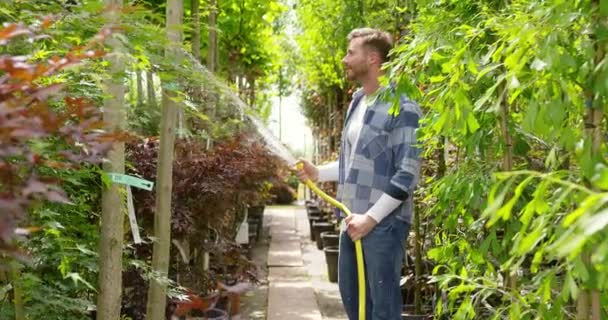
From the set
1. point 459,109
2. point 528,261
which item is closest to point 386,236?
point 528,261

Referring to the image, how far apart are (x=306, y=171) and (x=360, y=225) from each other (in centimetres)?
45

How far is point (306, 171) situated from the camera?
382 centimetres

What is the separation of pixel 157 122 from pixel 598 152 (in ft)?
13.5

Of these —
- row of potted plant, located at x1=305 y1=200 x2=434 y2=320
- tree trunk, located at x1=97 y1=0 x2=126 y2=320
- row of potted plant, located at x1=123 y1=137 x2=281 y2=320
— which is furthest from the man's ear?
row of potted plant, located at x1=305 y1=200 x2=434 y2=320

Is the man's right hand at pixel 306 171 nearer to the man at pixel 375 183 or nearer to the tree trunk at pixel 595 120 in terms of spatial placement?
the man at pixel 375 183

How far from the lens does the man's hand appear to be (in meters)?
3.52

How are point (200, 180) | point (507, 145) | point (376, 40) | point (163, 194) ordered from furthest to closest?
1. point (200, 180)
2. point (376, 40)
3. point (163, 194)
4. point (507, 145)

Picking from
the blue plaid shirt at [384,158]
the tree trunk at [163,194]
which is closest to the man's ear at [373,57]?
the blue plaid shirt at [384,158]

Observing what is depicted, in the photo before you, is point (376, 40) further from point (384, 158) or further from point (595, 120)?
point (595, 120)

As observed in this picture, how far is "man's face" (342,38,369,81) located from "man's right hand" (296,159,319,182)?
47 centimetres

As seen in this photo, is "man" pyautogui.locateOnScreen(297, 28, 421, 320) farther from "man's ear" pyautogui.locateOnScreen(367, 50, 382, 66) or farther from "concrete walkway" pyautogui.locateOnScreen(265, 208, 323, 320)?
"concrete walkway" pyautogui.locateOnScreen(265, 208, 323, 320)

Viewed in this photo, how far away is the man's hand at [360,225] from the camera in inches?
139

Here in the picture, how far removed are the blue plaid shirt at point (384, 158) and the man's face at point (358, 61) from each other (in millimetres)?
180

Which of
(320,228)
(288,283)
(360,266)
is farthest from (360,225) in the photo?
(320,228)
